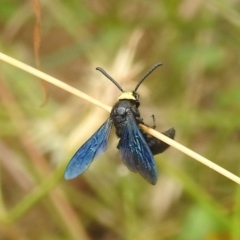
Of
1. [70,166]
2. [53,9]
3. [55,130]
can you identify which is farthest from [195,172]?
[70,166]

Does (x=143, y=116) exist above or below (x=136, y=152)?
above

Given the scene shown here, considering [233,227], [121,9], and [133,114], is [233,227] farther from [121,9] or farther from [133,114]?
[121,9]

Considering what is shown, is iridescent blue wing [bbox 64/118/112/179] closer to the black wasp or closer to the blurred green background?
the black wasp

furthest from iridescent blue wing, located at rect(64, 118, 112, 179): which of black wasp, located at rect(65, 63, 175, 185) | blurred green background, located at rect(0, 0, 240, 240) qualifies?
blurred green background, located at rect(0, 0, 240, 240)

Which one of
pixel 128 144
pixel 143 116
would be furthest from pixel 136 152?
pixel 143 116

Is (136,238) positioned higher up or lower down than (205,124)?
lower down

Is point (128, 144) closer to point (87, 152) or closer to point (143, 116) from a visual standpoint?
point (87, 152)

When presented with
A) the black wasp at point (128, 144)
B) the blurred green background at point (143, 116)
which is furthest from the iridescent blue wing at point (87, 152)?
the blurred green background at point (143, 116)
